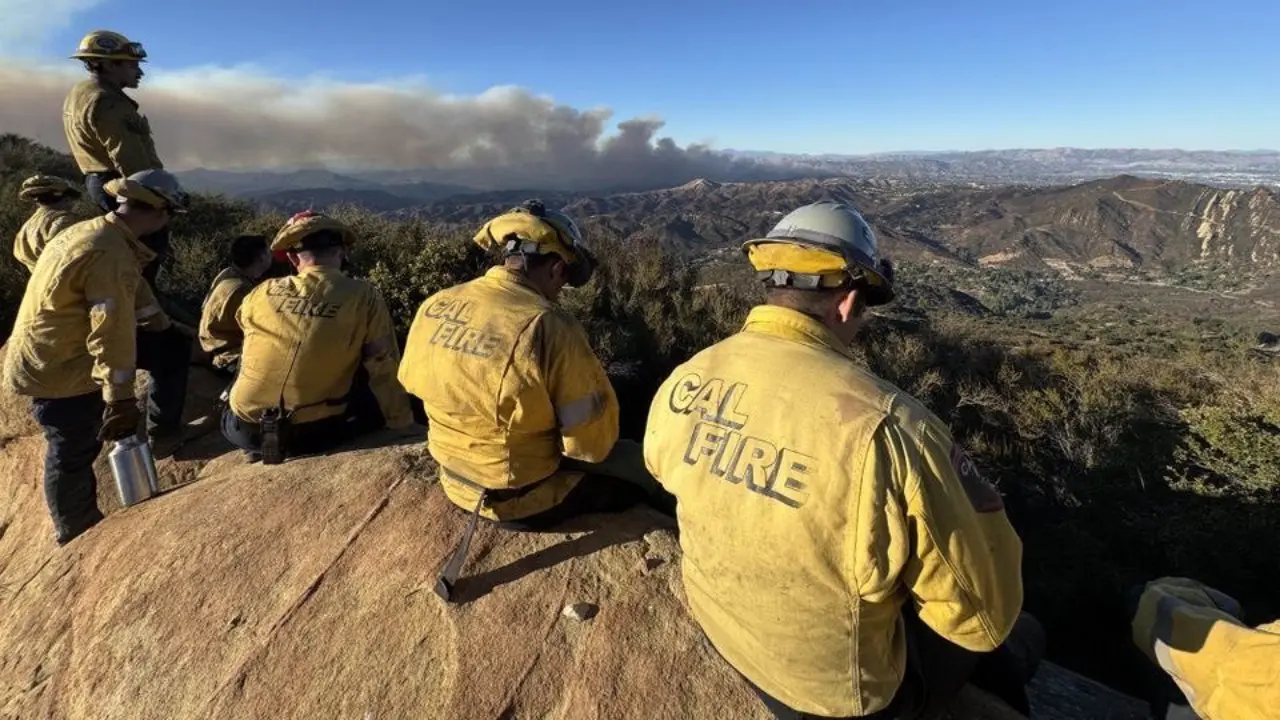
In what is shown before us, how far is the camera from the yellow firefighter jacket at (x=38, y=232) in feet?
19.1

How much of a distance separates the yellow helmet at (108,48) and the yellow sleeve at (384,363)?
3.73m

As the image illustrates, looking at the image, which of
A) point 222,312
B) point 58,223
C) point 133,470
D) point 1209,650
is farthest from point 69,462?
point 1209,650

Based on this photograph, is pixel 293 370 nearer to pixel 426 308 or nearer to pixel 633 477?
pixel 426 308

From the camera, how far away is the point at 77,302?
14.5 feet

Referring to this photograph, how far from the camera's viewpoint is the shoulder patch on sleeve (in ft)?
6.07

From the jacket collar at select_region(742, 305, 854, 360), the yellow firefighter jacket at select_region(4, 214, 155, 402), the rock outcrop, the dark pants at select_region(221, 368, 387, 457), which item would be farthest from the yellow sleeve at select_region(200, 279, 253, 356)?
the jacket collar at select_region(742, 305, 854, 360)

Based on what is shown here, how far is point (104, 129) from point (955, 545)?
762cm

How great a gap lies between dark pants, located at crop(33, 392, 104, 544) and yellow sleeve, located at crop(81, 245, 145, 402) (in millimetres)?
519

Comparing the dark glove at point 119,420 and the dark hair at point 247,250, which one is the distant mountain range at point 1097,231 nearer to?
the dark hair at point 247,250

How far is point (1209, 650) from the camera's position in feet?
7.31

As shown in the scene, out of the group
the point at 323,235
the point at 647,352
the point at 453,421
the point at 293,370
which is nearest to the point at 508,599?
the point at 453,421

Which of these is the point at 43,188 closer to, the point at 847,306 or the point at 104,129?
the point at 104,129

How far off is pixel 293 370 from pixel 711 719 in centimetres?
352

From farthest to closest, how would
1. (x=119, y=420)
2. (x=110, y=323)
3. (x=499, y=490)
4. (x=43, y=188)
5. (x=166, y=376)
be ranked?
(x=43, y=188)
(x=166, y=376)
(x=119, y=420)
(x=110, y=323)
(x=499, y=490)
